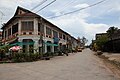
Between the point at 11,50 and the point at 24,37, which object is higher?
the point at 24,37

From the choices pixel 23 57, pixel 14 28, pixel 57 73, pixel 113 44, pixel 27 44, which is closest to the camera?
pixel 57 73

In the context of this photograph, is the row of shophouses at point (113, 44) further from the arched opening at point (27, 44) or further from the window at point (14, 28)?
the window at point (14, 28)

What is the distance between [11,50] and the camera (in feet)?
103

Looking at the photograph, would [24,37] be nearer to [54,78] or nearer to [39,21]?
[39,21]

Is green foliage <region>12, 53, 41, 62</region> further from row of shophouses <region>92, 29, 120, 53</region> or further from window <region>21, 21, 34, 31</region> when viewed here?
row of shophouses <region>92, 29, 120, 53</region>

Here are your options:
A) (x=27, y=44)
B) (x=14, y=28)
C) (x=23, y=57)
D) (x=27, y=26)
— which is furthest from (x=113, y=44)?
(x=23, y=57)

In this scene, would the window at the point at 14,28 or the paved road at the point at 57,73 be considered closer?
the paved road at the point at 57,73

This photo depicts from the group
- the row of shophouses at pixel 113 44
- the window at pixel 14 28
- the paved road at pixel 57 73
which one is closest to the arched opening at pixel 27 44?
the window at pixel 14 28

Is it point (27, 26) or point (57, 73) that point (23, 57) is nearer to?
point (27, 26)

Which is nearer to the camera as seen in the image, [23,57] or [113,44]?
[23,57]

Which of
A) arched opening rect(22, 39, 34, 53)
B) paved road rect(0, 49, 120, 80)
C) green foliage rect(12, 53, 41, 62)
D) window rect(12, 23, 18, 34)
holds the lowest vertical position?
paved road rect(0, 49, 120, 80)

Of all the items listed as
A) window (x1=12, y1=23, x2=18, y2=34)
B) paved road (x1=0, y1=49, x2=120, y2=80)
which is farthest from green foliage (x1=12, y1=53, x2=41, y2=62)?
window (x1=12, y1=23, x2=18, y2=34)

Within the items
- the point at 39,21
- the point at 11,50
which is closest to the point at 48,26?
the point at 39,21

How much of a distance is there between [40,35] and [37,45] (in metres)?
1.73
